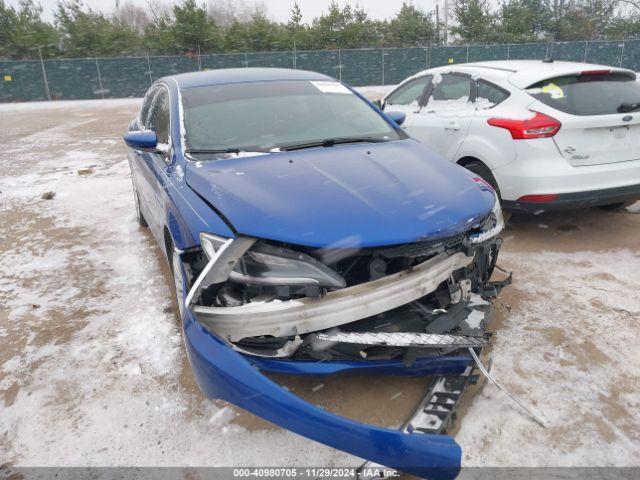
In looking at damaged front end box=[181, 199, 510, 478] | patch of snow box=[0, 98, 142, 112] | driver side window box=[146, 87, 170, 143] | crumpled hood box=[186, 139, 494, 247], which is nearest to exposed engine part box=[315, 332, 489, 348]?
damaged front end box=[181, 199, 510, 478]

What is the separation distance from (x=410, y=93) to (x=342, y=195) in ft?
12.5

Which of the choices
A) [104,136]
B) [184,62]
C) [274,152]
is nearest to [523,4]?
[184,62]

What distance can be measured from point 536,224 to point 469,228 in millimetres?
2900

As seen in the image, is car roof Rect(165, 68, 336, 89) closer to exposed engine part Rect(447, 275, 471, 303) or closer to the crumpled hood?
the crumpled hood

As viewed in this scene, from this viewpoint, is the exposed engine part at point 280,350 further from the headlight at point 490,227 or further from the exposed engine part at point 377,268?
the headlight at point 490,227

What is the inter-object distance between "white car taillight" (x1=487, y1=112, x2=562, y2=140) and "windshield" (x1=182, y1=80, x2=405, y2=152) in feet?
4.00

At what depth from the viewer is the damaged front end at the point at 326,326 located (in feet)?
5.92

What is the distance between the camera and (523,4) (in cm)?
3722

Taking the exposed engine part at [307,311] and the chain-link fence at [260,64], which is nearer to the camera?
the exposed engine part at [307,311]

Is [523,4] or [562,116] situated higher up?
[523,4]

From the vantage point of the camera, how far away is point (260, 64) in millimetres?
26578

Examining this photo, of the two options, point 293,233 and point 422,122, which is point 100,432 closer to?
point 293,233

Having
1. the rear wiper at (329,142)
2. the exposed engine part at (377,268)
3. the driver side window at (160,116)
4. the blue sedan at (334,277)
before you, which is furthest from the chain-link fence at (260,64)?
the exposed engine part at (377,268)

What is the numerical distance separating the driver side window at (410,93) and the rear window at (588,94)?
1.53m
